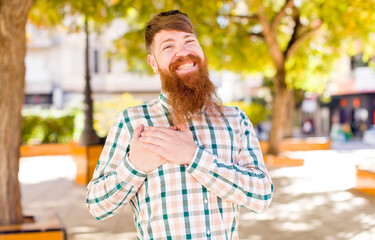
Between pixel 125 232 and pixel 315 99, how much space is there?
30.9 m

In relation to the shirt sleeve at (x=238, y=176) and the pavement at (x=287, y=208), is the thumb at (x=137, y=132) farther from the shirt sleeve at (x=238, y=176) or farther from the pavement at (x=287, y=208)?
the pavement at (x=287, y=208)

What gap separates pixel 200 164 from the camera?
5.10 feet

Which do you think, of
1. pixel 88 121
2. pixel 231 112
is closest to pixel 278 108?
pixel 88 121

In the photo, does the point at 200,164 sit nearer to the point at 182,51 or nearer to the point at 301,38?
the point at 182,51

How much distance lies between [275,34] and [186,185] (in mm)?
12477

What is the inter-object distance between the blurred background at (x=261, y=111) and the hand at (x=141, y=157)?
525 millimetres

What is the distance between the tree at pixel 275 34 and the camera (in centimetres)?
1118

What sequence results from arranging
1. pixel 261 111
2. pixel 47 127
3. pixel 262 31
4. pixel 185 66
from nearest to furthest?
1. pixel 185 66
2. pixel 262 31
3. pixel 47 127
4. pixel 261 111

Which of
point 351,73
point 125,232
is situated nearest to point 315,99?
point 351,73

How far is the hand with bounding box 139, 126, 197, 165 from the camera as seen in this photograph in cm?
152

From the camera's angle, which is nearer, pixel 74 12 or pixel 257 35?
pixel 74 12

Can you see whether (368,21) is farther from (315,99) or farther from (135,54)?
(315,99)

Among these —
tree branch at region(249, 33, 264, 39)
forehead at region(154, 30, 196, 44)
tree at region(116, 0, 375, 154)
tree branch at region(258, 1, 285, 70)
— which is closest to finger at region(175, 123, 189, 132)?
forehead at region(154, 30, 196, 44)

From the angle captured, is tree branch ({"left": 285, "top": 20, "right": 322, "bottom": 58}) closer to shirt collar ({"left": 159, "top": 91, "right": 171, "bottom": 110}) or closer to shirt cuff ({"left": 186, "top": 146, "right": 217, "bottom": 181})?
shirt collar ({"left": 159, "top": 91, "right": 171, "bottom": 110})
